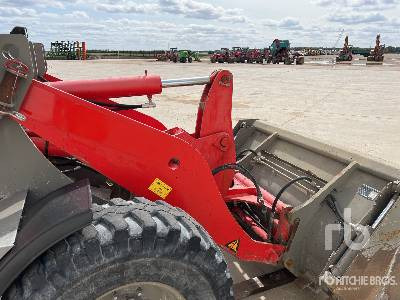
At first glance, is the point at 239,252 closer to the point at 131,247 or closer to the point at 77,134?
the point at 131,247

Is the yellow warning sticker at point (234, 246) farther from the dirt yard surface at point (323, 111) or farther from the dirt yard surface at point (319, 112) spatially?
the dirt yard surface at point (323, 111)

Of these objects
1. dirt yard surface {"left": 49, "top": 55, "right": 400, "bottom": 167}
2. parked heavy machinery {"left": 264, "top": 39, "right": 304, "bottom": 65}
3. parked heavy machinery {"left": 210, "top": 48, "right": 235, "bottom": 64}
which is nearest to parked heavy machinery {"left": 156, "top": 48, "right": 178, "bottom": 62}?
parked heavy machinery {"left": 210, "top": 48, "right": 235, "bottom": 64}

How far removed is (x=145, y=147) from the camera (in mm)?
2350

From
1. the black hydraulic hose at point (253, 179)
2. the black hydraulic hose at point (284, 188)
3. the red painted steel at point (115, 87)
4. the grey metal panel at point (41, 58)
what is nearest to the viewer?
the red painted steel at point (115, 87)

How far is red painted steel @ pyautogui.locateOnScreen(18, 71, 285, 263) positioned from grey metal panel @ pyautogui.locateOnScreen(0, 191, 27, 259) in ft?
1.07

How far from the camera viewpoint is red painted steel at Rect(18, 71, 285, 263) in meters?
2.14

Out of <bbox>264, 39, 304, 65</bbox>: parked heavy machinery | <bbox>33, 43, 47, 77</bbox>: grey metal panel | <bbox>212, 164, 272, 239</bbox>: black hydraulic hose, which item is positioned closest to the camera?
<bbox>33, 43, 47, 77</bbox>: grey metal panel

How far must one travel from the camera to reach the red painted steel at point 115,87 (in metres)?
2.63

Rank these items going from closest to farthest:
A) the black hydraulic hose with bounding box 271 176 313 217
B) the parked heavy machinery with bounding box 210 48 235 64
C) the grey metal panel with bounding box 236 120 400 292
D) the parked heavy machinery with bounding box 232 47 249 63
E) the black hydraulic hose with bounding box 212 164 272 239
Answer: the grey metal panel with bounding box 236 120 400 292
the black hydraulic hose with bounding box 212 164 272 239
the black hydraulic hose with bounding box 271 176 313 217
the parked heavy machinery with bounding box 210 48 235 64
the parked heavy machinery with bounding box 232 47 249 63

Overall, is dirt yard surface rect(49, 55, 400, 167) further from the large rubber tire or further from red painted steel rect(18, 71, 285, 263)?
the large rubber tire

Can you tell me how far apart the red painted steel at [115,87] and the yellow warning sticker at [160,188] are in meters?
0.66

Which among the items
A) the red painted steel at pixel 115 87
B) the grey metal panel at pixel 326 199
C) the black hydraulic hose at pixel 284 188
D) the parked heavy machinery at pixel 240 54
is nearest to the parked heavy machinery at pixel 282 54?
the parked heavy machinery at pixel 240 54

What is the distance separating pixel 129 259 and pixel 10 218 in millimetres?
565

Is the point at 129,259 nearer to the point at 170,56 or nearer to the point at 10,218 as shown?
the point at 10,218
